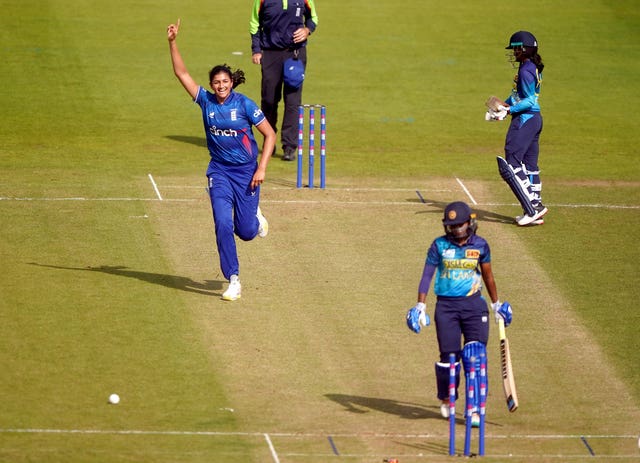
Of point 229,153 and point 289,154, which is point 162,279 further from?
point 289,154

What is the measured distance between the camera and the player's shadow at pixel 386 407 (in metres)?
12.0

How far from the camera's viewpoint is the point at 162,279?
1541cm

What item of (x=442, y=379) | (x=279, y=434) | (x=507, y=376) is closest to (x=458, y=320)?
(x=442, y=379)

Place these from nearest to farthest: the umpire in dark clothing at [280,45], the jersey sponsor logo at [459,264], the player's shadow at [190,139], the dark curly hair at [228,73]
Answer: the jersey sponsor logo at [459,264] → the dark curly hair at [228,73] → the umpire in dark clothing at [280,45] → the player's shadow at [190,139]

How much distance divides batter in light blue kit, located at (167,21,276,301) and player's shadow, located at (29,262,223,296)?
1.64 feet

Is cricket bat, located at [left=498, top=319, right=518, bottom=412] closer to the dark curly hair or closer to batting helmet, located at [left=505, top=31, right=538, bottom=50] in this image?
the dark curly hair

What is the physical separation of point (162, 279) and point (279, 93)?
6429 mm

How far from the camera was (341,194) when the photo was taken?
19.2 m

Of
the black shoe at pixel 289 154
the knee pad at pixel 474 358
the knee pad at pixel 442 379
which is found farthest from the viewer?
the black shoe at pixel 289 154

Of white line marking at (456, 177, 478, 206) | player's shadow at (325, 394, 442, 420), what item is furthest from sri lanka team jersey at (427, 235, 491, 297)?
white line marking at (456, 177, 478, 206)

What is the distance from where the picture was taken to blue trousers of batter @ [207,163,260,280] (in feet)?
47.6

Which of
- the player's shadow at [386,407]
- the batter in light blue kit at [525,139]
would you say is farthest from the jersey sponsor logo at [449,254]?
the batter in light blue kit at [525,139]

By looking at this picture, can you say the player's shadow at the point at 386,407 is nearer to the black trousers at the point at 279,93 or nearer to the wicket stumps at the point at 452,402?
the wicket stumps at the point at 452,402

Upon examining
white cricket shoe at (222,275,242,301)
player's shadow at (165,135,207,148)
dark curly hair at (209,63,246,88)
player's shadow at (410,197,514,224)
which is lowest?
player's shadow at (165,135,207,148)
